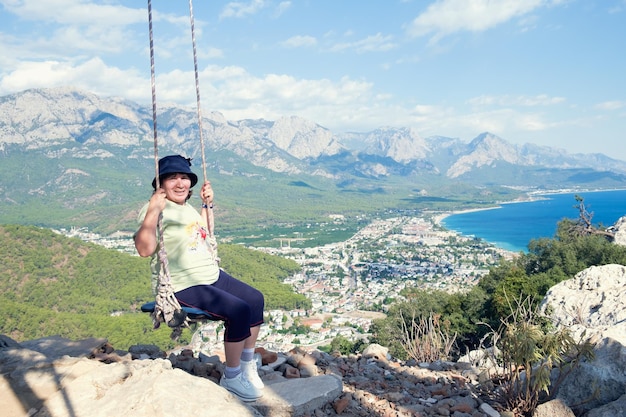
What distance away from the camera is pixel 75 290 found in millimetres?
35281

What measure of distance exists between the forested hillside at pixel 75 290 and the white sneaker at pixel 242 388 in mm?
19567

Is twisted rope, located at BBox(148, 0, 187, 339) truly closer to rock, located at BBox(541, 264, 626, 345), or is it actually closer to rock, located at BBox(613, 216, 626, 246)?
rock, located at BBox(541, 264, 626, 345)

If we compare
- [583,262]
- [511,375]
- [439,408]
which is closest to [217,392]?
[439,408]

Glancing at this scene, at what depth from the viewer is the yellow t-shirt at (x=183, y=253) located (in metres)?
3.37

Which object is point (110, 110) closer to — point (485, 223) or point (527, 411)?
Answer: point (485, 223)

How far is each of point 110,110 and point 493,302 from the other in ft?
694

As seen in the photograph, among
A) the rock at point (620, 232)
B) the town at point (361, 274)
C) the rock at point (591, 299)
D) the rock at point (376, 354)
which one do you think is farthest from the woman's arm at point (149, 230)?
the rock at point (620, 232)

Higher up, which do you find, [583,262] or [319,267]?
[583,262]

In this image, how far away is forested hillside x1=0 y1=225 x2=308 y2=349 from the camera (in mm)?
23141

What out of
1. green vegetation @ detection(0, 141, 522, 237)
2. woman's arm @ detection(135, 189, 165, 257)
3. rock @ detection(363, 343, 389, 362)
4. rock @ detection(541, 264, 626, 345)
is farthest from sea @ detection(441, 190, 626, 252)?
woman's arm @ detection(135, 189, 165, 257)

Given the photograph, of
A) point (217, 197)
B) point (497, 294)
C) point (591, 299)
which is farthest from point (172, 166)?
point (217, 197)

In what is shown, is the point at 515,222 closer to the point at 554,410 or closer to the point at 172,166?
the point at 554,410

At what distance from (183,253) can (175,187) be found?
0.54 meters

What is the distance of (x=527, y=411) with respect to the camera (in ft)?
12.7
